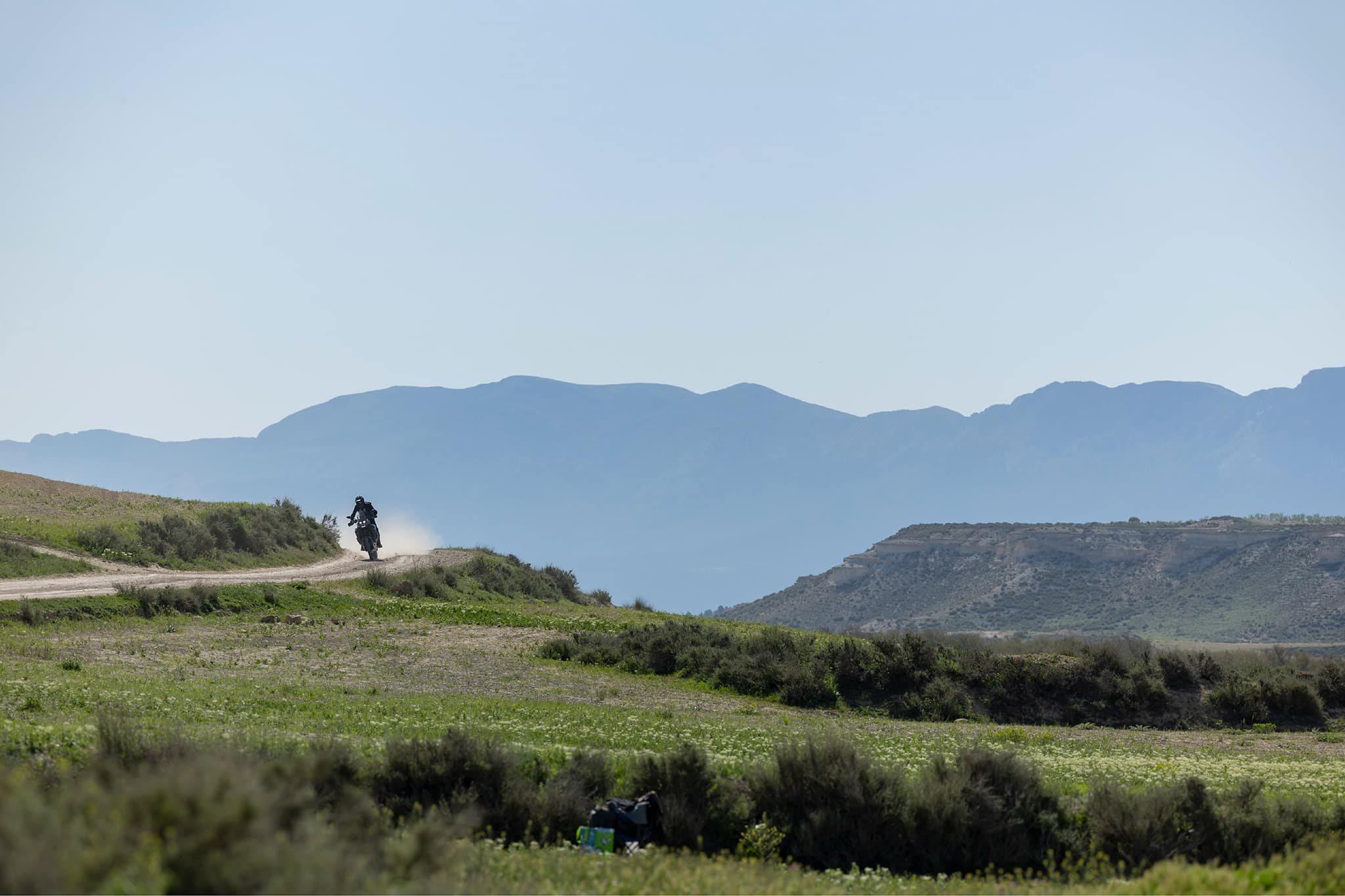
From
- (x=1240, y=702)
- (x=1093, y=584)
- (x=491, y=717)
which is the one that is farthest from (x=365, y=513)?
(x=1093, y=584)

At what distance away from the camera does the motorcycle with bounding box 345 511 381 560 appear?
5547cm

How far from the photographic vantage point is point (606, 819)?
10828mm

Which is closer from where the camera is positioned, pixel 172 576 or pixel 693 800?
pixel 693 800

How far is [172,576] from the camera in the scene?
36688 mm

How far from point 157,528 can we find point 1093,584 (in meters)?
87.5

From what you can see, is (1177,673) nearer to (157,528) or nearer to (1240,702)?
(1240,702)

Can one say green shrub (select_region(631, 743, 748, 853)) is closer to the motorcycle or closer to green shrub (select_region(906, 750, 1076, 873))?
green shrub (select_region(906, 750, 1076, 873))

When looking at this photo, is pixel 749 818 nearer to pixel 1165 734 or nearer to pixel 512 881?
pixel 512 881

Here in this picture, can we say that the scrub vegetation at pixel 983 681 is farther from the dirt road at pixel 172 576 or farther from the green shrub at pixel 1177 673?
the dirt road at pixel 172 576

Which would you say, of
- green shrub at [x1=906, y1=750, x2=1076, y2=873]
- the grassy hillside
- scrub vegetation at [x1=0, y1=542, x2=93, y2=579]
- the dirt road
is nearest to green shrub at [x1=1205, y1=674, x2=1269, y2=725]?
green shrub at [x1=906, y1=750, x2=1076, y2=873]

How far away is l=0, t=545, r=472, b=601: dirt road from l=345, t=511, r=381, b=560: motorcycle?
0.75 m

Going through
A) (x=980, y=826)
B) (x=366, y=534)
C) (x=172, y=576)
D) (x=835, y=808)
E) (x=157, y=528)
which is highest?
(x=366, y=534)

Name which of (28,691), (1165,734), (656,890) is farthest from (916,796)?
(1165,734)

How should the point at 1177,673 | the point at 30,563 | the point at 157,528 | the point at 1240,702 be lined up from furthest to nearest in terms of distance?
the point at 157,528
the point at 30,563
the point at 1177,673
the point at 1240,702
